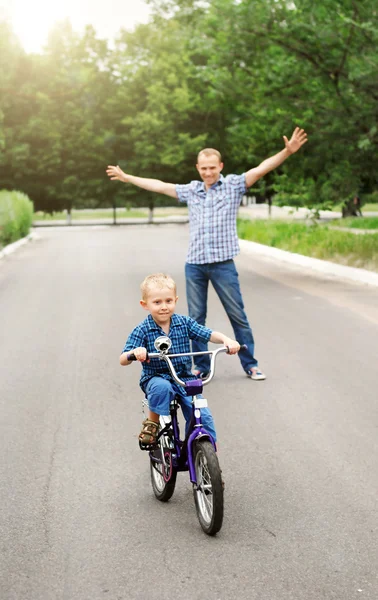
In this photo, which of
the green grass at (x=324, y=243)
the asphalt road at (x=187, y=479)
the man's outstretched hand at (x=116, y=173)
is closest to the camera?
the asphalt road at (x=187, y=479)

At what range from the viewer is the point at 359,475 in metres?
5.69

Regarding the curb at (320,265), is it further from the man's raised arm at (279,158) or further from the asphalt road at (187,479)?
the man's raised arm at (279,158)

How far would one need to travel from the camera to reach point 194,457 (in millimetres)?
4824

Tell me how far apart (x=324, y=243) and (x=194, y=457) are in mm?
17952

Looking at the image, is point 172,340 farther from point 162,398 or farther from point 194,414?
point 194,414

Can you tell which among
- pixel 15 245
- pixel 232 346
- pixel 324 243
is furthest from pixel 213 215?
pixel 15 245

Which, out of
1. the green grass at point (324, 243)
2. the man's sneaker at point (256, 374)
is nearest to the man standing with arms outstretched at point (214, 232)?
the man's sneaker at point (256, 374)

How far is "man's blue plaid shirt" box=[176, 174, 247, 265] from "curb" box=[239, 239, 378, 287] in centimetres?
839

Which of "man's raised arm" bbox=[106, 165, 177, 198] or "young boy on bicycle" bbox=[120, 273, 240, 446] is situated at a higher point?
"man's raised arm" bbox=[106, 165, 177, 198]

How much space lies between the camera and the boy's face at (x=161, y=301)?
498 centimetres

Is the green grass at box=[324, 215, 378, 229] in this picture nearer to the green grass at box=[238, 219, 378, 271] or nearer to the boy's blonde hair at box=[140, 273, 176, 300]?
the green grass at box=[238, 219, 378, 271]

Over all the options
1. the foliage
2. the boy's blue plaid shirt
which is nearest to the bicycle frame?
the boy's blue plaid shirt

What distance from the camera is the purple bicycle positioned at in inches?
180

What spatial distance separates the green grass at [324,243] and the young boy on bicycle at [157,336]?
13.4 m
